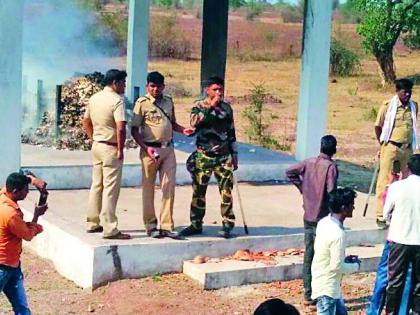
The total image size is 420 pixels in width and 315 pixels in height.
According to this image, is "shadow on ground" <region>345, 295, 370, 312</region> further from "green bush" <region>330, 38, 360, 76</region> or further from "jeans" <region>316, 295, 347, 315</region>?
"green bush" <region>330, 38, 360, 76</region>

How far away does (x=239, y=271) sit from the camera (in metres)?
8.05

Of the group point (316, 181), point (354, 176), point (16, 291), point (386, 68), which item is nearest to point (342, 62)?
point (386, 68)

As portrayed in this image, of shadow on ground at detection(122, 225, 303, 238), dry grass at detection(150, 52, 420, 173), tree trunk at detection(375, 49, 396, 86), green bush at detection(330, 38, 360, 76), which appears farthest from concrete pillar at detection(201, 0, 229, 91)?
green bush at detection(330, 38, 360, 76)

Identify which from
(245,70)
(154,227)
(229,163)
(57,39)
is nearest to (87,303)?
(154,227)

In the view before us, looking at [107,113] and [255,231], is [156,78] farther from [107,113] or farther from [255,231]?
[255,231]

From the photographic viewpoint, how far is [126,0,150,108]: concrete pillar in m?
15.2

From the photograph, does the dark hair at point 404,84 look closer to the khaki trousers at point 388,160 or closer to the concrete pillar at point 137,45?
the khaki trousers at point 388,160

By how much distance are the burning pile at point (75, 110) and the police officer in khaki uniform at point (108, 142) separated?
443cm

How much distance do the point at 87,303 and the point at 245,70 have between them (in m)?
30.0

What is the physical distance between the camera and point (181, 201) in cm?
1030

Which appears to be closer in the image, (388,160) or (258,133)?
(388,160)

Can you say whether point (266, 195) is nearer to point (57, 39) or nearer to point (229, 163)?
point (229, 163)

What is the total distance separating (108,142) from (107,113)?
269mm

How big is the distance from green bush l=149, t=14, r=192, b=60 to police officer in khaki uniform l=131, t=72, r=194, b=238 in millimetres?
31547
